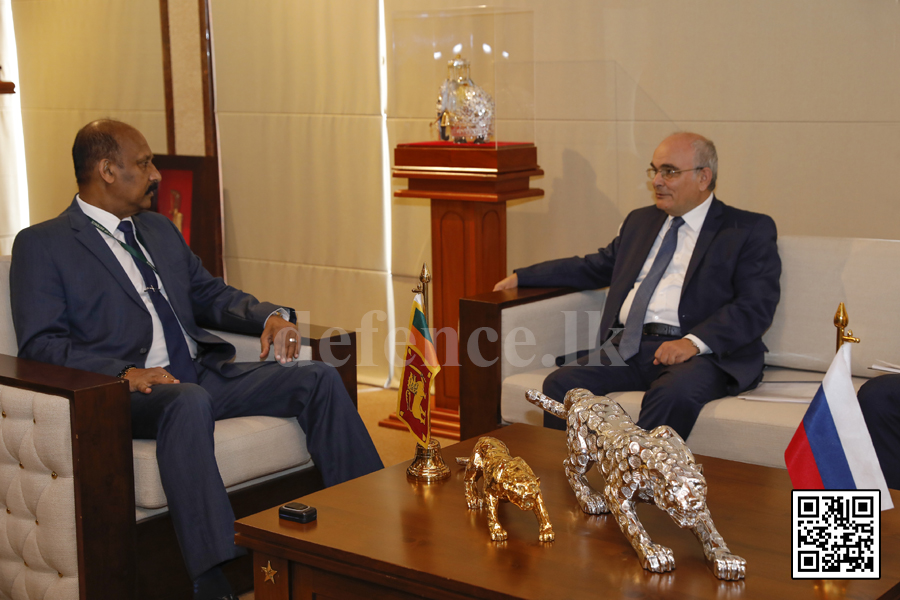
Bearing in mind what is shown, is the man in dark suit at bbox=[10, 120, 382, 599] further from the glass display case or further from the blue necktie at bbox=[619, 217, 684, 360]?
the glass display case

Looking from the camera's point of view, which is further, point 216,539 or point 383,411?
point 383,411

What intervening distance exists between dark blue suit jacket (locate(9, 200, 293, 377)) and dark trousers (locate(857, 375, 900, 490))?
177 centimetres

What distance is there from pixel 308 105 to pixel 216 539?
3.05m

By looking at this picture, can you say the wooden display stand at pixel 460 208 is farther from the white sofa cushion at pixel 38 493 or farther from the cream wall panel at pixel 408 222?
the white sofa cushion at pixel 38 493

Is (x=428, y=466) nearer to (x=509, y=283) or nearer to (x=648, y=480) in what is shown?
(x=648, y=480)

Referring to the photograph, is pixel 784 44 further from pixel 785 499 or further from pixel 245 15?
pixel 245 15

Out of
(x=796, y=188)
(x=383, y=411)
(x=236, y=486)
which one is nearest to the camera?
(x=236, y=486)

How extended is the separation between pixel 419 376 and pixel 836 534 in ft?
3.05

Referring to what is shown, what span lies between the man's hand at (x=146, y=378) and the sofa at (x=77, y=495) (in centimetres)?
14

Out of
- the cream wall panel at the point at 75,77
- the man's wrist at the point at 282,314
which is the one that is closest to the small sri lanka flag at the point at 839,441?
the man's wrist at the point at 282,314

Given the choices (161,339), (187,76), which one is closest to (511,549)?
(161,339)

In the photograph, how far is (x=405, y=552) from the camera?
1699mm

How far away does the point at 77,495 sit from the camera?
2092mm

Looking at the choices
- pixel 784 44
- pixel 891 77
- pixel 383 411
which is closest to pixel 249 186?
pixel 383 411
